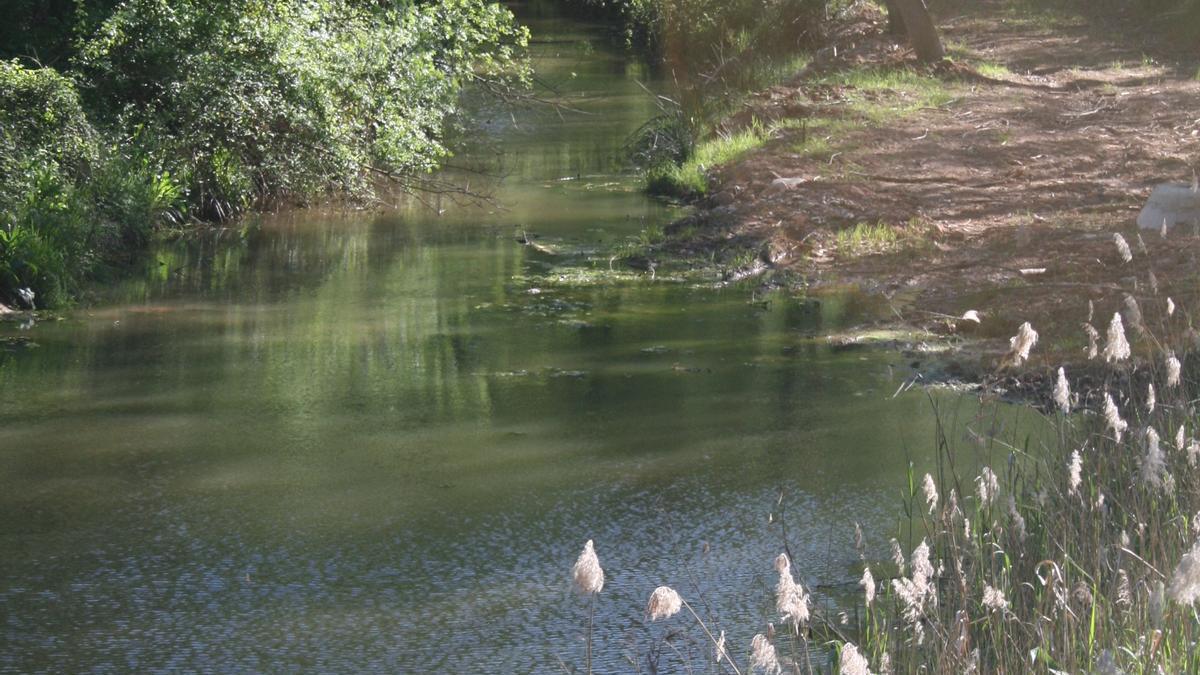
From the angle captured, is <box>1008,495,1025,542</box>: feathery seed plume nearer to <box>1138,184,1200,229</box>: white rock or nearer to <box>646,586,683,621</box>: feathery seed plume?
<box>646,586,683,621</box>: feathery seed plume

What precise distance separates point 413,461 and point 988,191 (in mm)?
8518

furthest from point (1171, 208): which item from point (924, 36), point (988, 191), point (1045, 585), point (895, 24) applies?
point (895, 24)

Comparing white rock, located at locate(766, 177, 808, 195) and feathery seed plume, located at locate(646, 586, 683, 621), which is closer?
feathery seed plume, located at locate(646, 586, 683, 621)

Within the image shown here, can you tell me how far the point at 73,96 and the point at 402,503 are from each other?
7.15 metres

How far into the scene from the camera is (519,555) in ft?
22.1

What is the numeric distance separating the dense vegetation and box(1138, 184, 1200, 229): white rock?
7.33 meters

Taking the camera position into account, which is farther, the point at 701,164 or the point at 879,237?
the point at 701,164

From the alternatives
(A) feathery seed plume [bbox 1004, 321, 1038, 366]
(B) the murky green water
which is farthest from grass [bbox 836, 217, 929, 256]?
(A) feathery seed plume [bbox 1004, 321, 1038, 366]

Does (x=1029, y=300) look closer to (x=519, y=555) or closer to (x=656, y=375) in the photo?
(x=656, y=375)

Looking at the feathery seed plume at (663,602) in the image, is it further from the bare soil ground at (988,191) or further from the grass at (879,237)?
the grass at (879,237)

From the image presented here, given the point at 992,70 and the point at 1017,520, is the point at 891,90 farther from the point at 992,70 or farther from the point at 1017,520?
the point at 1017,520

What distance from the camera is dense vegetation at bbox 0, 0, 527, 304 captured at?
12.3 meters

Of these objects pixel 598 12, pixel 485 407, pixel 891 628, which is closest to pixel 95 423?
pixel 485 407

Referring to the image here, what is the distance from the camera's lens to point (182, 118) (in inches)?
574
